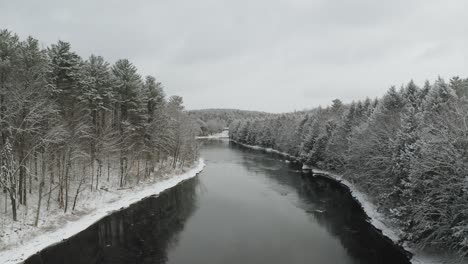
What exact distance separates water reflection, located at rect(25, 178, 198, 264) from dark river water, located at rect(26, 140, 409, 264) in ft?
0.18

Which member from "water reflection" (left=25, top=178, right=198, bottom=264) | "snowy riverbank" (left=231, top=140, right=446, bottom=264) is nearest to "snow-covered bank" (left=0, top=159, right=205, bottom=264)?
"water reflection" (left=25, top=178, right=198, bottom=264)

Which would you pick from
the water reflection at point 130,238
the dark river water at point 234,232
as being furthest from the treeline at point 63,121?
the dark river water at point 234,232

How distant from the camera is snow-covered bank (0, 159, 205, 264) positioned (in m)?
18.2

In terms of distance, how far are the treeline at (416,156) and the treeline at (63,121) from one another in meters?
22.7

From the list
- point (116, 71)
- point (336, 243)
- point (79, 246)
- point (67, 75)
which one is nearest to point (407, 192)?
point (336, 243)

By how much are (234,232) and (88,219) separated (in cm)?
1208

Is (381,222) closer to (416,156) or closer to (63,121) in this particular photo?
(416,156)

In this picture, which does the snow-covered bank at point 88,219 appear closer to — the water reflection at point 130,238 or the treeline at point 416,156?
the water reflection at point 130,238

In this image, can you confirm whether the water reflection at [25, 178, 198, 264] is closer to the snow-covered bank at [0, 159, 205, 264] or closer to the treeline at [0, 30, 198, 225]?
the snow-covered bank at [0, 159, 205, 264]

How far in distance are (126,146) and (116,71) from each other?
852cm

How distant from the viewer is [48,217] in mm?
23016

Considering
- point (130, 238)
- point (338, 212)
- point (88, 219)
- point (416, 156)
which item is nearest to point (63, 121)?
point (88, 219)

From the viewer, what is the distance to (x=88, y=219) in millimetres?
25391

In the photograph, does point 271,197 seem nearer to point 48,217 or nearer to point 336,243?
point 336,243
